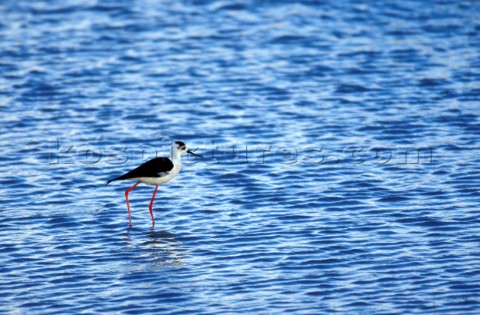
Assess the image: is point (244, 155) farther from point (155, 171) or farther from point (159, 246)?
point (159, 246)

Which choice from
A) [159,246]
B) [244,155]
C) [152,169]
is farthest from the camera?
[244,155]

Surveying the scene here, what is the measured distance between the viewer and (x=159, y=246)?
396 inches

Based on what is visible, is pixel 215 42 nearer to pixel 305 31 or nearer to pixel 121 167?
pixel 305 31

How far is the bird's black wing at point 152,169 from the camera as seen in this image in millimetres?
11250

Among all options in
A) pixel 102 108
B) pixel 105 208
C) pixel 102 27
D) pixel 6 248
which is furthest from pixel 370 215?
pixel 102 27

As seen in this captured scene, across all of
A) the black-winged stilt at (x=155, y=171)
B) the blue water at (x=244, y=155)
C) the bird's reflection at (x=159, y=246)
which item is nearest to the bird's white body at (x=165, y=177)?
the black-winged stilt at (x=155, y=171)

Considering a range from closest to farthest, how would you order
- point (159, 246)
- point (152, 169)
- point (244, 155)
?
point (159, 246), point (152, 169), point (244, 155)

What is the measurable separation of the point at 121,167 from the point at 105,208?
64.4 inches

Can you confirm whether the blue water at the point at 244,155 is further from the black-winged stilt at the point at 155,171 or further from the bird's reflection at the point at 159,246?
the black-winged stilt at the point at 155,171

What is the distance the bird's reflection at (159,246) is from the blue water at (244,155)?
0.03 m

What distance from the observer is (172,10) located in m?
22.4

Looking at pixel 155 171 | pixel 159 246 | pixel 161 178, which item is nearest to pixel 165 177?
pixel 161 178

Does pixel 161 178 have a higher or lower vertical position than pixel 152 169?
lower

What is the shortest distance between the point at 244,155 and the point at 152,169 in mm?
2643
